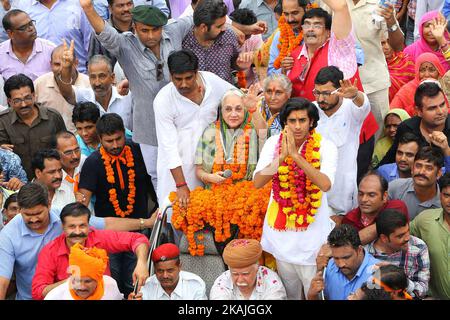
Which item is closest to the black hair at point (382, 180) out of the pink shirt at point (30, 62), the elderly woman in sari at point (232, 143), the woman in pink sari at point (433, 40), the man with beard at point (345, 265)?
the man with beard at point (345, 265)

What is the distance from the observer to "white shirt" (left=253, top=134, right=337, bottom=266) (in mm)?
8078

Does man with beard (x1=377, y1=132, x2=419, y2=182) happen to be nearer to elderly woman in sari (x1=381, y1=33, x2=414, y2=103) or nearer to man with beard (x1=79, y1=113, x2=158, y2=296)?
elderly woman in sari (x1=381, y1=33, x2=414, y2=103)

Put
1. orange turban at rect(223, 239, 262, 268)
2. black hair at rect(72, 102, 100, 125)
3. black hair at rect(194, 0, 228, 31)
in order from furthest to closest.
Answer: black hair at rect(72, 102, 100, 125), black hair at rect(194, 0, 228, 31), orange turban at rect(223, 239, 262, 268)

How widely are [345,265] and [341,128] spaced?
1414 mm

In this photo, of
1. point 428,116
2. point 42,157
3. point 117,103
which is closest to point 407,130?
point 428,116

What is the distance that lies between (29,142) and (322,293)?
3.34 m

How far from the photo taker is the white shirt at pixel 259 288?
8039 millimetres

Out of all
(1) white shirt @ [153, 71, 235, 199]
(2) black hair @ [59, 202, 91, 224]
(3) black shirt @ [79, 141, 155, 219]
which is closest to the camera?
(2) black hair @ [59, 202, 91, 224]

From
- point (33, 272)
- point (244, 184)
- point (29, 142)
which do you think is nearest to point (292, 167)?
point (244, 184)

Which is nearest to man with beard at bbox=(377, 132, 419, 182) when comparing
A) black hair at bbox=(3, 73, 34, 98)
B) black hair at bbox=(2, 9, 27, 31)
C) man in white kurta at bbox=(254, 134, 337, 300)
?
man in white kurta at bbox=(254, 134, 337, 300)

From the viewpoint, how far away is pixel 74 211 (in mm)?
8219

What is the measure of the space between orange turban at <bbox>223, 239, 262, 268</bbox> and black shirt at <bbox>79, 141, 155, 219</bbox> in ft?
4.95

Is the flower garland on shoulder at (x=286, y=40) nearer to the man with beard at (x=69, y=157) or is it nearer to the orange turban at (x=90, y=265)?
the man with beard at (x=69, y=157)
